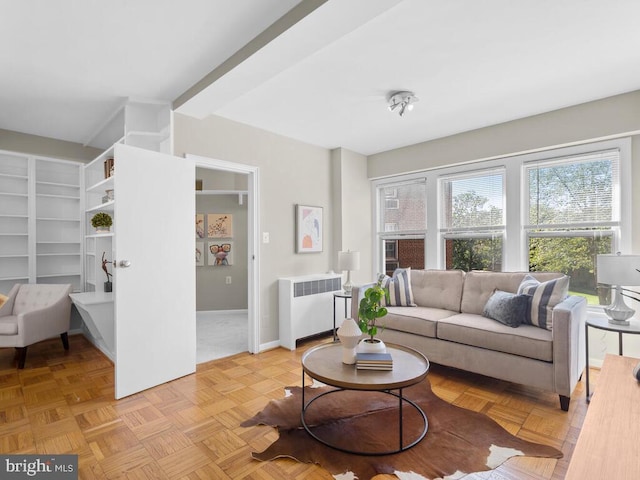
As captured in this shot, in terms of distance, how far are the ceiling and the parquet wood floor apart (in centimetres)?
231

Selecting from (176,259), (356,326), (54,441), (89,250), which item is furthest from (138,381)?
(89,250)

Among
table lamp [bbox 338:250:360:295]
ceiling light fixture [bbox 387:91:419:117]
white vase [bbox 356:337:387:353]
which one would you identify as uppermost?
ceiling light fixture [bbox 387:91:419:117]

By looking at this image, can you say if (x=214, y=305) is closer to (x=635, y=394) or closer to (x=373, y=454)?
(x=373, y=454)

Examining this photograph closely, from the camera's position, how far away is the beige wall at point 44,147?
12.4 feet

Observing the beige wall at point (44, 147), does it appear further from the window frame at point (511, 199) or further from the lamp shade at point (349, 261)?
the window frame at point (511, 199)

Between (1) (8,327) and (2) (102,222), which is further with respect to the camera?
(2) (102,222)

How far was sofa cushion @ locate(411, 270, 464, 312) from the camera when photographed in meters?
3.42

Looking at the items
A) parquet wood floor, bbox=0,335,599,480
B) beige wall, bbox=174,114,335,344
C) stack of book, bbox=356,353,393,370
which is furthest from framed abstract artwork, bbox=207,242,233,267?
stack of book, bbox=356,353,393,370

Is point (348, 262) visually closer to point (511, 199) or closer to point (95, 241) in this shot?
point (511, 199)

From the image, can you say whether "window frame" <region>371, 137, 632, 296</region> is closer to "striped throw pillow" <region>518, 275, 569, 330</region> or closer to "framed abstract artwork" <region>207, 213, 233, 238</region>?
"striped throw pillow" <region>518, 275, 569, 330</region>

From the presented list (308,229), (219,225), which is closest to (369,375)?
(308,229)

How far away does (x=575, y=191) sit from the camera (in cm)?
330

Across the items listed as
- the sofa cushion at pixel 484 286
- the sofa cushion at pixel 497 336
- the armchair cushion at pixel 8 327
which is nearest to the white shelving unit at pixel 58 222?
the armchair cushion at pixel 8 327

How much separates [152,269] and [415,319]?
2.29 meters
